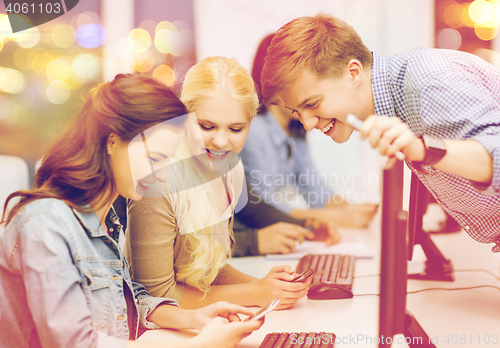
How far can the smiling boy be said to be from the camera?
61 centimetres

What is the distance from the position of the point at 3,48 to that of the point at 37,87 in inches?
5.0

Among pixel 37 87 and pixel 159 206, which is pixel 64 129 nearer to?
pixel 159 206

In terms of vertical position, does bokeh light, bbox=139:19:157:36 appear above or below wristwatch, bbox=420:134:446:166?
above

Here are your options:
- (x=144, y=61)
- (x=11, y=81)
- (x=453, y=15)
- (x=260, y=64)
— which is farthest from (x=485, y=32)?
(x=11, y=81)

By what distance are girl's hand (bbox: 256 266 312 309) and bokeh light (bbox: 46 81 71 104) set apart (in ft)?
2.10

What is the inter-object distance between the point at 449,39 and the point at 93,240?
142 cm

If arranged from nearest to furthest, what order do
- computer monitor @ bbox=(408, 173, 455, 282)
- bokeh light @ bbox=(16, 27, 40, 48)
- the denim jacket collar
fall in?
1. the denim jacket collar
2. computer monitor @ bbox=(408, 173, 455, 282)
3. bokeh light @ bbox=(16, 27, 40, 48)

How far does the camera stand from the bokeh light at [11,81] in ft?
3.43

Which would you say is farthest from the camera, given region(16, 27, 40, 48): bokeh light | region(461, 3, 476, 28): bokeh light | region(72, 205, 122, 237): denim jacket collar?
region(461, 3, 476, 28): bokeh light

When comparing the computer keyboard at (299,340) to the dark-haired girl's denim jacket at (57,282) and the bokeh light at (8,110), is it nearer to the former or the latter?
the dark-haired girl's denim jacket at (57,282)

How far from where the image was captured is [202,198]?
0.91m

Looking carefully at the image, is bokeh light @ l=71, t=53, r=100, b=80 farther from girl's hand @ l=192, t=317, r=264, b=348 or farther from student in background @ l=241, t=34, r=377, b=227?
girl's hand @ l=192, t=317, r=264, b=348

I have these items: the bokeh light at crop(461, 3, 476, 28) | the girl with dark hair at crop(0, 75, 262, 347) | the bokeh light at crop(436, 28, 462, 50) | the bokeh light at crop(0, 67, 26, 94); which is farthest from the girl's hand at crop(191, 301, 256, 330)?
the bokeh light at crop(461, 3, 476, 28)

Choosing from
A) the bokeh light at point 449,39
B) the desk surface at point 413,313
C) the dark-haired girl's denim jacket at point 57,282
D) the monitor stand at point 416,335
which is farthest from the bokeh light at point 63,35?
the bokeh light at point 449,39
